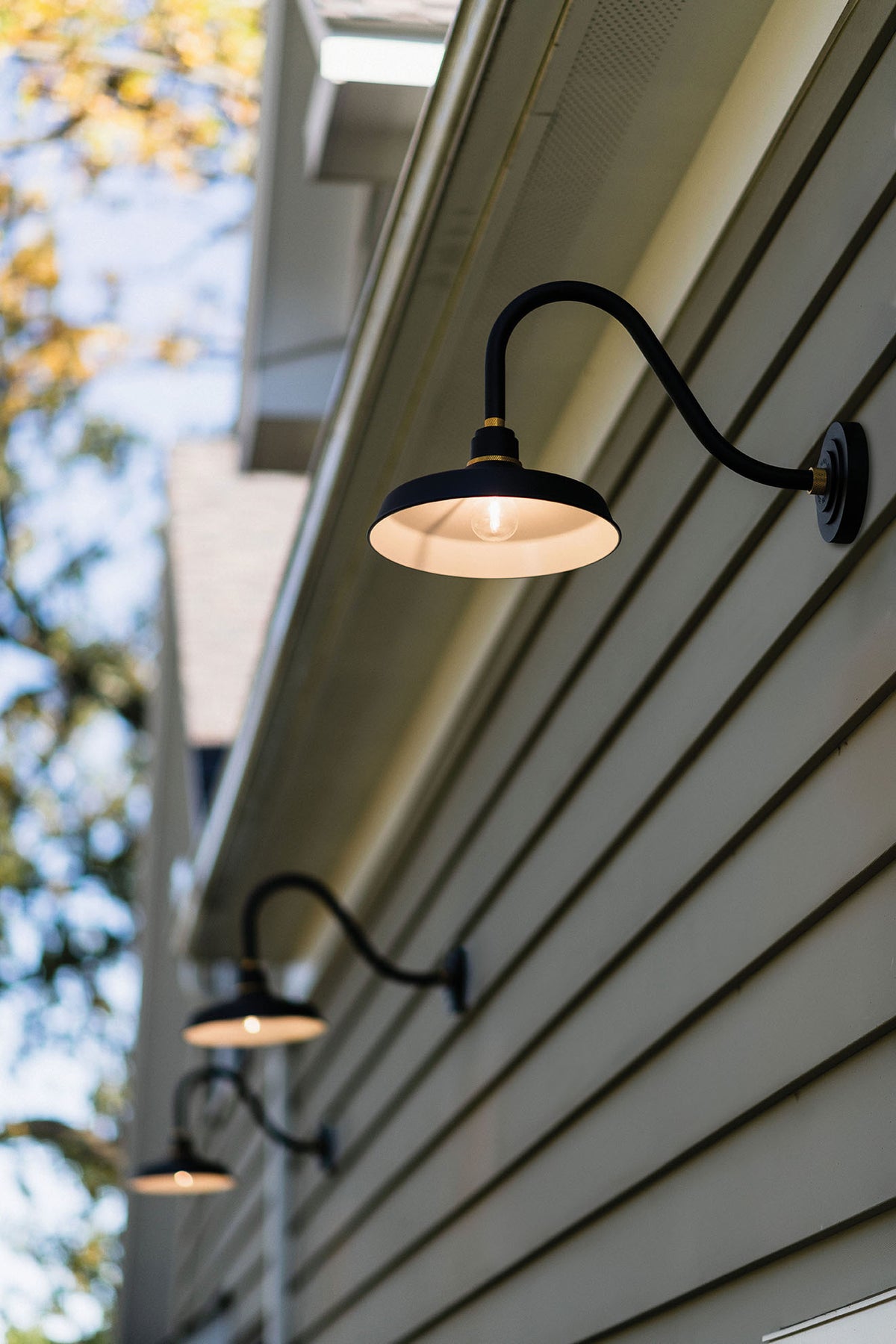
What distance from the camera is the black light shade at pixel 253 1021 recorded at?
3.91m

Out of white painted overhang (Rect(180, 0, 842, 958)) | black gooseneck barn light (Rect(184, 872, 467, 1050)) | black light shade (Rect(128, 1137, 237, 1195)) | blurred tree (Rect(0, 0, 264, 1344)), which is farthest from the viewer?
blurred tree (Rect(0, 0, 264, 1344))

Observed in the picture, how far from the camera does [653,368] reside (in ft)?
6.33

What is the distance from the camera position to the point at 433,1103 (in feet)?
12.6

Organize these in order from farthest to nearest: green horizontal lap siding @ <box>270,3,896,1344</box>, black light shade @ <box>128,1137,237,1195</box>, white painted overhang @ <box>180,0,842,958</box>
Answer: black light shade @ <box>128,1137,237,1195</box>
white painted overhang @ <box>180,0,842,958</box>
green horizontal lap siding @ <box>270,3,896,1344</box>

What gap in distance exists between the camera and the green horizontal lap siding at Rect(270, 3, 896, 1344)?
178 cm

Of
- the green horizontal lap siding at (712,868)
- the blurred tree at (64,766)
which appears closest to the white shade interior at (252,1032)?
the green horizontal lap siding at (712,868)

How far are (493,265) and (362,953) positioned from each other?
74.2 inches

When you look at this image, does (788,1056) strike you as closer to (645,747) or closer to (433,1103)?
(645,747)

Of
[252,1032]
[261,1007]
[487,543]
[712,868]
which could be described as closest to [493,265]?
[487,543]

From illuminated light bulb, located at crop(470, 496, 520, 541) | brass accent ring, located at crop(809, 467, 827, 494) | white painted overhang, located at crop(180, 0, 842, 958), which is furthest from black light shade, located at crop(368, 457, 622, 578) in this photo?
white painted overhang, located at crop(180, 0, 842, 958)

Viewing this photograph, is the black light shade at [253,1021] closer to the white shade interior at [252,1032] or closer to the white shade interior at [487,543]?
the white shade interior at [252,1032]

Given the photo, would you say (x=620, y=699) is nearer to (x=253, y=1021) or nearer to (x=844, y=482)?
(x=844, y=482)

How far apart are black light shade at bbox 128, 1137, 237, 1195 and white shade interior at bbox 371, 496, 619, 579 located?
375 centimetres

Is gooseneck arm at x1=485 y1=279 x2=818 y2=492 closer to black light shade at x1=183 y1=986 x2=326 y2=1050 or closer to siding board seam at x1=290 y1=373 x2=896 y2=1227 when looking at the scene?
siding board seam at x1=290 y1=373 x2=896 y2=1227
